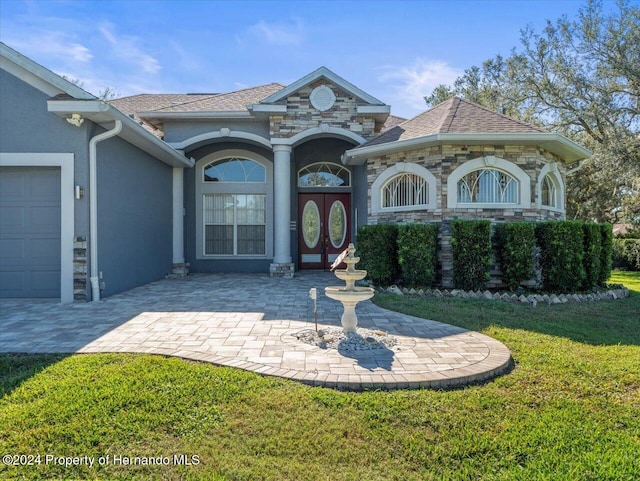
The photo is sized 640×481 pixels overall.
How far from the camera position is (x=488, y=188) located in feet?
29.4

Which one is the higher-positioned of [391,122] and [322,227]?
[391,122]

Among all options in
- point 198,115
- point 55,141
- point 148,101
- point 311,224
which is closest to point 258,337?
point 55,141

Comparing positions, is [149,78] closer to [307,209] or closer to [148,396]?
[307,209]

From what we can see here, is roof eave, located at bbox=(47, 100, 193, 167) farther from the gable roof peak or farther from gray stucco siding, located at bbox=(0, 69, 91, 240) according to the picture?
the gable roof peak

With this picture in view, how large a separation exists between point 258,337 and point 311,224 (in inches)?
324

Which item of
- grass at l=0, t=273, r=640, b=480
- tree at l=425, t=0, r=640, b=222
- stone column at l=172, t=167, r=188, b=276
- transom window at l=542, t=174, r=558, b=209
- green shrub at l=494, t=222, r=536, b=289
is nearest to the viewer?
grass at l=0, t=273, r=640, b=480

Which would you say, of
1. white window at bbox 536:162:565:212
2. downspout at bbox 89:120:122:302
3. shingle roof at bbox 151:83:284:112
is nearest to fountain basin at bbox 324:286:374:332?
downspout at bbox 89:120:122:302

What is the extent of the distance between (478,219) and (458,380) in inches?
228

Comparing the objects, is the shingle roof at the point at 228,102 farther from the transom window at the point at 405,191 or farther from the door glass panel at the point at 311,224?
the transom window at the point at 405,191

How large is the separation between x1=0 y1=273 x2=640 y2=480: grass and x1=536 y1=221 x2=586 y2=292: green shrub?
4198 mm

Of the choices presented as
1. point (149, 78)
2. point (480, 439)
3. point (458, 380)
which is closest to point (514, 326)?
point (458, 380)

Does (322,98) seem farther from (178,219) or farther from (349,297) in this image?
(349,297)

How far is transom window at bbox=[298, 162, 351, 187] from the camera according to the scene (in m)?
13.0

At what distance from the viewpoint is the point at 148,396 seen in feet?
10.7
